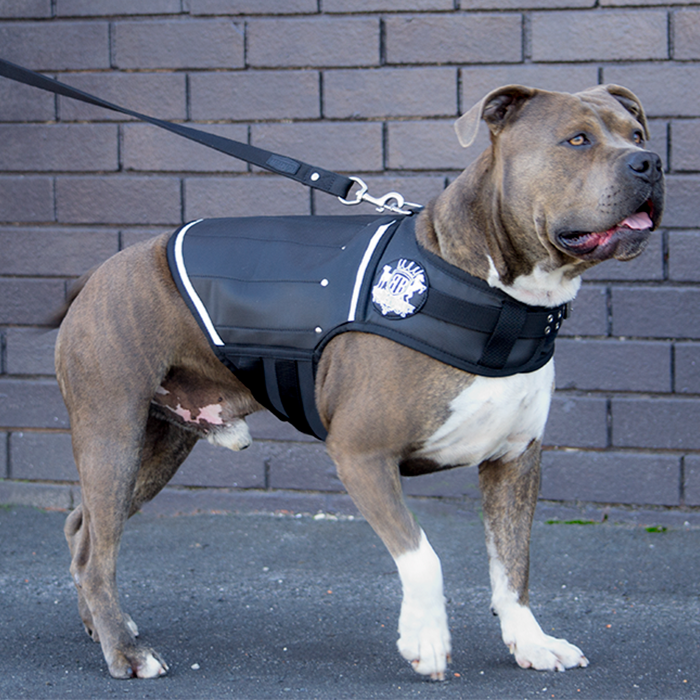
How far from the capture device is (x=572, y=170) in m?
2.48

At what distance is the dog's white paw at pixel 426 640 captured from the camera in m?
2.56

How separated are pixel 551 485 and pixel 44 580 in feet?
8.48

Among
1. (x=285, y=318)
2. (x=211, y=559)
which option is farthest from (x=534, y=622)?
(x=211, y=559)

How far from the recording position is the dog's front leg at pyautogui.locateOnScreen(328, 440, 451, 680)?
2566 mm

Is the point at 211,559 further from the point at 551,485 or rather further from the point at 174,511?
the point at 551,485

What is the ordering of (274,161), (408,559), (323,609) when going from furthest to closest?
(323,609), (274,161), (408,559)

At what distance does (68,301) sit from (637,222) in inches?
86.6

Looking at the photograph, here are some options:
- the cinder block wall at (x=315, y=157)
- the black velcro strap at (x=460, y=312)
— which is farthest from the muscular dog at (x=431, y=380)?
the cinder block wall at (x=315, y=157)

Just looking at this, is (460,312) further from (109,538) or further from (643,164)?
(109,538)

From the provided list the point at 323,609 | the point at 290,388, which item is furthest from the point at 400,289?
the point at 323,609

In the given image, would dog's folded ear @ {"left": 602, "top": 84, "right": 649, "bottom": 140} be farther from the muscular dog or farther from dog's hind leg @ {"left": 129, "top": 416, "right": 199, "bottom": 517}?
dog's hind leg @ {"left": 129, "top": 416, "right": 199, "bottom": 517}

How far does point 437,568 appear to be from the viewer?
260cm

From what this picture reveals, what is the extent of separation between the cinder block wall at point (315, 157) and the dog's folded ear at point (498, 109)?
175 cm

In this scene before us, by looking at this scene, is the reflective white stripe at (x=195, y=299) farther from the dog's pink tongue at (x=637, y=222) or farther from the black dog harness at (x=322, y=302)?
the dog's pink tongue at (x=637, y=222)
